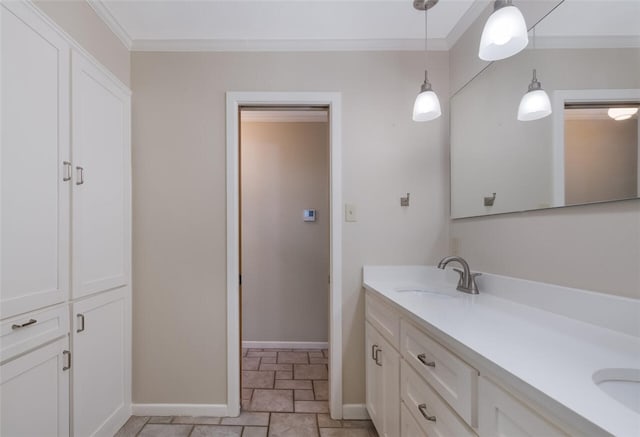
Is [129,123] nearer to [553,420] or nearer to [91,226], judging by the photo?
[91,226]

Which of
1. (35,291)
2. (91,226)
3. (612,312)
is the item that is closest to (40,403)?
(35,291)

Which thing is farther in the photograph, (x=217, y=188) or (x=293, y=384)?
(x=293, y=384)

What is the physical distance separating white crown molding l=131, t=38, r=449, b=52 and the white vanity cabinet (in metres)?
1.63

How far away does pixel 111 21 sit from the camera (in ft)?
5.62

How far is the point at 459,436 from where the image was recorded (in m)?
0.87

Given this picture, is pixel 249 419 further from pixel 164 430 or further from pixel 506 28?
pixel 506 28

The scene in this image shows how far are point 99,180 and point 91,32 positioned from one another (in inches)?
30.9

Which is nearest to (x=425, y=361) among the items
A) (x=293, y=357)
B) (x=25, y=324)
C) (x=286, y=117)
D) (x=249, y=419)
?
(x=249, y=419)

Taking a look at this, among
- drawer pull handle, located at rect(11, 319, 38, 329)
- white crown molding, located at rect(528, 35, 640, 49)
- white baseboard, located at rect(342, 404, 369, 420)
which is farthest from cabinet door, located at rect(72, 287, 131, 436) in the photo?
white crown molding, located at rect(528, 35, 640, 49)

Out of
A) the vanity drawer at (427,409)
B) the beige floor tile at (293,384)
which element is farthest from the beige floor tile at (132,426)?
the vanity drawer at (427,409)

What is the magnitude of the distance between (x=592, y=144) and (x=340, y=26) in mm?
1459

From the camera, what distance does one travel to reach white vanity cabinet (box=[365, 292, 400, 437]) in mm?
1386

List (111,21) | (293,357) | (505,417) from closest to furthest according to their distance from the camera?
(505,417) < (111,21) < (293,357)

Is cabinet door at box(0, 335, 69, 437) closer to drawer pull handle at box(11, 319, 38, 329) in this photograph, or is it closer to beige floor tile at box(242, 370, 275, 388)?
drawer pull handle at box(11, 319, 38, 329)
